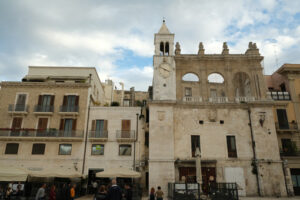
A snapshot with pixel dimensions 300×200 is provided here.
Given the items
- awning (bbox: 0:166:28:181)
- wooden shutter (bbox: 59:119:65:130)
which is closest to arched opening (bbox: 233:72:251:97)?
wooden shutter (bbox: 59:119:65:130)

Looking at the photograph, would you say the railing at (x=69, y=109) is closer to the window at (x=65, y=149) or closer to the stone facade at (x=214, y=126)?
the window at (x=65, y=149)

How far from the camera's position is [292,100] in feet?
100

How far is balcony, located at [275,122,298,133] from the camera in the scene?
28.7 metres

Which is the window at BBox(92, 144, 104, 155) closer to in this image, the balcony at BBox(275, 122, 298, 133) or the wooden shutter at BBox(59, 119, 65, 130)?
the wooden shutter at BBox(59, 119, 65, 130)

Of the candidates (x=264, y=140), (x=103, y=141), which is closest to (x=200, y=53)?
(x=264, y=140)

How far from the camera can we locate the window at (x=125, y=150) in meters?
28.2

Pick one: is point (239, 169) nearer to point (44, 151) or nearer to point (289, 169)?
point (289, 169)

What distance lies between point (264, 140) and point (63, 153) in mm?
23010

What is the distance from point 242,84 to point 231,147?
976 centimetres

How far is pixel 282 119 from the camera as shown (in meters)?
29.7

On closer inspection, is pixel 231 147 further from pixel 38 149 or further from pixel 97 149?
pixel 38 149

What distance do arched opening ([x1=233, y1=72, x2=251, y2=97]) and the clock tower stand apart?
929cm

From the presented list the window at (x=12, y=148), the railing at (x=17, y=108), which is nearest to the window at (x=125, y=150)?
the window at (x=12, y=148)

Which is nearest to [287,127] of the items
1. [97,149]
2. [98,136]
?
[98,136]
